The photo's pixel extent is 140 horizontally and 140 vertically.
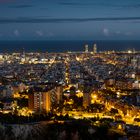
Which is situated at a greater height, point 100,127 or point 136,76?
point 136,76

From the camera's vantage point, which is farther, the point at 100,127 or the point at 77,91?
the point at 77,91

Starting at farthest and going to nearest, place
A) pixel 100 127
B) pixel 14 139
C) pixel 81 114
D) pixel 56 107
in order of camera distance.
A: pixel 56 107 < pixel 81 114 < pixel 100 127 < pixel 14 139

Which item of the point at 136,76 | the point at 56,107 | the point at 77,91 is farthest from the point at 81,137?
the point at 136,76

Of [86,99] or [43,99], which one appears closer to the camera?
[43,99]

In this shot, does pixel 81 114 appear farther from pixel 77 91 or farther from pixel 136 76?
pixel 136 76

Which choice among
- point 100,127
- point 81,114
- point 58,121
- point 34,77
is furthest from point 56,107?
point 34,77

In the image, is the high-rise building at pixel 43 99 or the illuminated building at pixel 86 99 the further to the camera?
the illuminated building at pixel 86 99

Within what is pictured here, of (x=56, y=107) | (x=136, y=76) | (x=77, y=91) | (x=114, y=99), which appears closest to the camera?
(x=56, y=107)

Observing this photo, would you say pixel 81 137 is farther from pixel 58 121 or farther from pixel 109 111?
pixel 109 111

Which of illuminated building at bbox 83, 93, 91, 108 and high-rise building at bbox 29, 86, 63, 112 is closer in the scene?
high-rise building at bbox 29, 86, 63, 112
